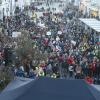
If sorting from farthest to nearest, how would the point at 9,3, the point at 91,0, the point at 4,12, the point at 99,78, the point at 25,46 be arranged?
the point at 91,0 < the point at 9,3 < the point at 4,12 < the point at 25,46 < the point at 99,78

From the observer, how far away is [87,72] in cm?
1883

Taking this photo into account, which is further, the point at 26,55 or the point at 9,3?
the point at 9,3

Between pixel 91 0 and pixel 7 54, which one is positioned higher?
pixel 91 0

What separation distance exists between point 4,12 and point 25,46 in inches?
1405

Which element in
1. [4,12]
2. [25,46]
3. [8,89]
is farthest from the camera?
[4,12]

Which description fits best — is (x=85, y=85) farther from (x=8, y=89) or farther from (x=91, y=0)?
(x=91, y=0)

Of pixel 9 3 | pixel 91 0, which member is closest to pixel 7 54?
pixel 9 3

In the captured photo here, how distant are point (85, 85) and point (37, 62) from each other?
10.6 metres

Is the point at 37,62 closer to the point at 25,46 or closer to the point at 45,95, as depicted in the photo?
the point at 25,46

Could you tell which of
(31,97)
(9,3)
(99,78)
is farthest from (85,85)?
(9,3)

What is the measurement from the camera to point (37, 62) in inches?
730

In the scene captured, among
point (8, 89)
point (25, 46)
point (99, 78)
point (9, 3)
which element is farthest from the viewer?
point (9, 3)

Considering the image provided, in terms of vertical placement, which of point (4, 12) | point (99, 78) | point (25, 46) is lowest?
point (99, 78)

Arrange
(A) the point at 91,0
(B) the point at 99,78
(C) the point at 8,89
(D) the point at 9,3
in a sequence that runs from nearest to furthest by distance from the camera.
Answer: (C) the point at 8,89 < (B) the point at 99,78 < (D) the point at 9,3 < (A) the point at 91,0
